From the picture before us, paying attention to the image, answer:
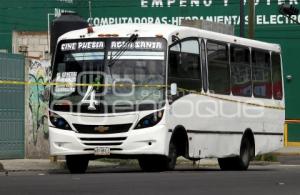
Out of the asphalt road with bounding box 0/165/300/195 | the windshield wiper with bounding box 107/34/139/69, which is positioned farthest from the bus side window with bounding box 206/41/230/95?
the asphalt road with bounding box 0/165/300/195

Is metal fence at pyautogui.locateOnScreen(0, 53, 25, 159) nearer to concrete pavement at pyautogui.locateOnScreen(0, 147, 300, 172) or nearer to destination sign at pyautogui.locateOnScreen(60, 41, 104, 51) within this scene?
concrete pavement at pyautogui.locateOnScreen(0, 147, 300, 172)

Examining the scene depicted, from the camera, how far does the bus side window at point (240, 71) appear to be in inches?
843

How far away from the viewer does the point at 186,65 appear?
19.0 m

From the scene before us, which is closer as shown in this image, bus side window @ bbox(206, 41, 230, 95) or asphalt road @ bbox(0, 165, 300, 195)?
asphalt road @ bbox(0, 165, 300, 195)

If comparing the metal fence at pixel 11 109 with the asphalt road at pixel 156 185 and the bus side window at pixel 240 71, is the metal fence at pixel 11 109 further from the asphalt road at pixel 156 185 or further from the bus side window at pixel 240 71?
the asphalt road at pixel 156 185

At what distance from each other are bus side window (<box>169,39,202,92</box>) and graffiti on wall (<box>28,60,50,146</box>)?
19.9 feet

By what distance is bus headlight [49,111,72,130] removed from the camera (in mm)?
17859

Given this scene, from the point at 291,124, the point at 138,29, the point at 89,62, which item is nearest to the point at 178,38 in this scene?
the point at 138,29

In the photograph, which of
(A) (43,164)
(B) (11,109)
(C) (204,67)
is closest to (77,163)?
(A) (43,164)

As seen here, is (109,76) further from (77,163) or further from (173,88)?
(77,163)

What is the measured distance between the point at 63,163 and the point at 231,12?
2587 centimetres

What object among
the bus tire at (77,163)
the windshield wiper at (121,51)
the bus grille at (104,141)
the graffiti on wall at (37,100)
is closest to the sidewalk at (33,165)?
the graffiti on wall at (37,100)

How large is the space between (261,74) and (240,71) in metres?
1.45

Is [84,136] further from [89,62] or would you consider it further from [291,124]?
[291,124]
